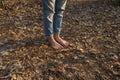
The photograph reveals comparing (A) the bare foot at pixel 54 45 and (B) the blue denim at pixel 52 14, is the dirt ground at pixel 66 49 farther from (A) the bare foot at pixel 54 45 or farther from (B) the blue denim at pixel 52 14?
(B) the blue denim at pixel 52 14

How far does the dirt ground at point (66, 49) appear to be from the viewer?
401 centimetres

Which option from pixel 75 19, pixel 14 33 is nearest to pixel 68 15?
pixel 75 19

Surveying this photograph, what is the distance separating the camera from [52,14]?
428 cm

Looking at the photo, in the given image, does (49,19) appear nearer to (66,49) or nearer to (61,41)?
(61,41)

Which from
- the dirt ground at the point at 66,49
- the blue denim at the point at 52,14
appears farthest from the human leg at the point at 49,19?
the dirt ground at the point at 66,49

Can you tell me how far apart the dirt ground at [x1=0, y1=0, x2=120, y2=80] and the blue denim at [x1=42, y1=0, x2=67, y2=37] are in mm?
424

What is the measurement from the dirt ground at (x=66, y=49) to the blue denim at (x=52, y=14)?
0.42 m

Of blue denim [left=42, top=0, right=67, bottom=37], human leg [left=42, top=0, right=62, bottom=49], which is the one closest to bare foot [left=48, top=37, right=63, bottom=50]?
human leg [left=42, top=0, right=62, bottom=49]

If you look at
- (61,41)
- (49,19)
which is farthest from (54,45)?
(49,19)

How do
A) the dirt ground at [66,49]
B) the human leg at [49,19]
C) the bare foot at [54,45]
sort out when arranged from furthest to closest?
1. the bare foot at [54,45]
2. the human leg at [49,19]
3. the dirt ground at [66,49]

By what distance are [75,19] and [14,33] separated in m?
1.65

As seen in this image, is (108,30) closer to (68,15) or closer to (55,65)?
(68,15)

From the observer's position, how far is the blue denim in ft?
13.6

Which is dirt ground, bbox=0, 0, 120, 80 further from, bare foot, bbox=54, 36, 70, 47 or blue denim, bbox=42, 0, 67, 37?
blue denim, bbox=42, 0, 67, 37
